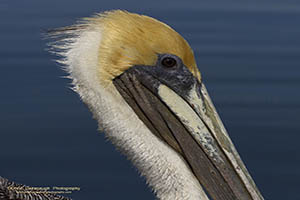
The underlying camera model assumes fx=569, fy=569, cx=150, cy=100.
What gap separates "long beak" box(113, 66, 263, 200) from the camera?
12.2 ft

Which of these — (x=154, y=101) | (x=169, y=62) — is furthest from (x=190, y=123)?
(x=169, y=62)

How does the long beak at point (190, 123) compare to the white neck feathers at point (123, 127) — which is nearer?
the white neck feathers at point (123, 127)

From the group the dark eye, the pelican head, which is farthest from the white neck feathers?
the dark eye

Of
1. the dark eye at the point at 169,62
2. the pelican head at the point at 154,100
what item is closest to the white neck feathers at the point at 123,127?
the pelican head at the point at 154,100

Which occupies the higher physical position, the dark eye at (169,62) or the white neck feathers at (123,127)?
the dark eye at (169,62)

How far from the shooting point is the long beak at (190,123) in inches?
146

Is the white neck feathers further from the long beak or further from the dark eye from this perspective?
the dark eye

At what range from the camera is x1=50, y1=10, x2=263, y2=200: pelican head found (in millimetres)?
3709

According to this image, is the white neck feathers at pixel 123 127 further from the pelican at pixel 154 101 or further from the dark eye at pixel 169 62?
the dark eye at pixel 169 62

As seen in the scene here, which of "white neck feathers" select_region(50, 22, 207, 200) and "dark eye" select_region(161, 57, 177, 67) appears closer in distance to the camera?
"white neck feathers" select_region(50, 22, 207, 200)

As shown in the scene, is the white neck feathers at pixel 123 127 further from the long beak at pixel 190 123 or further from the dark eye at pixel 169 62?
the dark eye at pixel 169 62

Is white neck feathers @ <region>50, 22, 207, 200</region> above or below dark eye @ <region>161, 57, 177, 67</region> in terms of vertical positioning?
below

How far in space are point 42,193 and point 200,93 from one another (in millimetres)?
1596

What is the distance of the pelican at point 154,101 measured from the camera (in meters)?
3.71
